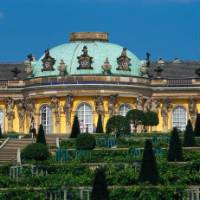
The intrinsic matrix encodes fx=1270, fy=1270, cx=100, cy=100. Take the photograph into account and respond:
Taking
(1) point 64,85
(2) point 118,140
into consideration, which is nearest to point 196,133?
(2) point 118,140

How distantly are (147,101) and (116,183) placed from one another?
33130 mm

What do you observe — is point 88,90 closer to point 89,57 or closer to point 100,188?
point 89,57

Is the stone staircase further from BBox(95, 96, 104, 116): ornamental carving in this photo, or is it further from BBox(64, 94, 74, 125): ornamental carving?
BBox(95, 96, 104, 116): ornamental carving

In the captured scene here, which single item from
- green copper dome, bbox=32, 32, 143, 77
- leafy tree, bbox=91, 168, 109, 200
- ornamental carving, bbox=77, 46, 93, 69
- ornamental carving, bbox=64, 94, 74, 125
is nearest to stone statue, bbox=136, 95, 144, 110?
green copper dome, bbox=32, 32, 143, 77

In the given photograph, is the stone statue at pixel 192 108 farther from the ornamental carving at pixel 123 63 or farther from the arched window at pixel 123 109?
the ornamental carving at pixel 123 63

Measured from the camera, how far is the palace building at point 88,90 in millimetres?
81562

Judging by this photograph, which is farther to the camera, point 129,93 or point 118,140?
point 129,93

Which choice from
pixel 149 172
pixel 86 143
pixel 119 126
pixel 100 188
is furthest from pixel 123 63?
pixel 100 188

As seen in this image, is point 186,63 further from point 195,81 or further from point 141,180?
point 141,180

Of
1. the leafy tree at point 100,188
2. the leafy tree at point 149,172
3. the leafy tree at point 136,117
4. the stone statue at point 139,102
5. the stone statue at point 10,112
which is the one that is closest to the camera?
the leafy tree at point 100,188

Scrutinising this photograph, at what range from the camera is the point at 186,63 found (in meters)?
95.4

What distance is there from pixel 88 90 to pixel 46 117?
3808 millimetres

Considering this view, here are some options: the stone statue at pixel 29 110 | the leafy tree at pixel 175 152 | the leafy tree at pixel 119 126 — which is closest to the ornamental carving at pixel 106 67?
the stone statue at pixel 29 110

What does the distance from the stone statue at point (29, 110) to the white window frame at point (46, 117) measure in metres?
0.66
